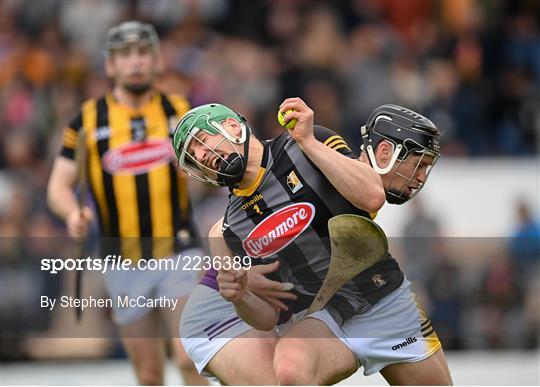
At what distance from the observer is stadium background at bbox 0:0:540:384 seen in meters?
9.55

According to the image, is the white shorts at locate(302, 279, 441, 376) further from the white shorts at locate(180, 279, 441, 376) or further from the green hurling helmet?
the green hurling helmet

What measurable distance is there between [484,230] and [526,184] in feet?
1.74

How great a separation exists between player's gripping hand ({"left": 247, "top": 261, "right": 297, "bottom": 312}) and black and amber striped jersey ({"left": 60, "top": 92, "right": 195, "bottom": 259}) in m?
1.96

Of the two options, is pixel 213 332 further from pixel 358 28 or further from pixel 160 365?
pixel 358 28

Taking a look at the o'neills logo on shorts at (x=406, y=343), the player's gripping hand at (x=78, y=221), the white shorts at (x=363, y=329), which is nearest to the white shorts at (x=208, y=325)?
the white shorts at (x=363, y=329)

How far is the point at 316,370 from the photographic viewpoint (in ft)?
14.2

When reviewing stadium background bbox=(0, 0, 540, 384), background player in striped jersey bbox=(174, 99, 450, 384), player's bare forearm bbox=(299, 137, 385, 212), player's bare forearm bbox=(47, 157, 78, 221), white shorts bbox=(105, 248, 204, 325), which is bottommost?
stadium background bbox=(0, 0, 540, 384)

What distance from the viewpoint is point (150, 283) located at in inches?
197

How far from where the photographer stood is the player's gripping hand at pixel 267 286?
4445mm

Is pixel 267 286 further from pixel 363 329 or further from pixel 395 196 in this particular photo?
pixel 395 196

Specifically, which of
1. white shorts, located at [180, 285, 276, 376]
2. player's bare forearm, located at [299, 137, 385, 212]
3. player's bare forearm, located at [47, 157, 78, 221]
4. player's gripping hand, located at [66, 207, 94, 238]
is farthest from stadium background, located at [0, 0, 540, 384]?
player's bare forearm, located at [299, 137, 385, 212]

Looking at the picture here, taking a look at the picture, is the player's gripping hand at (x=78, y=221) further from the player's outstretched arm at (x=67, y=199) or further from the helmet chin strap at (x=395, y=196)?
the helmet chin strap at (x=395, y=196)

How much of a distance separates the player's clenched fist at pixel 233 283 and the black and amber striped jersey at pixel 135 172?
199cm

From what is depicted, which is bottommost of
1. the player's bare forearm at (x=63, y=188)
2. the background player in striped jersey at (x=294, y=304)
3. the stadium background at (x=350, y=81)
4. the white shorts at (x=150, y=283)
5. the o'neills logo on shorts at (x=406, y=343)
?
the stadium background at (x=350, y=81)
